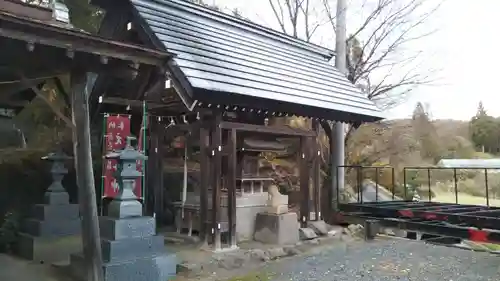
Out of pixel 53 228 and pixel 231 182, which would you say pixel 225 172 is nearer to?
pixel 231 182

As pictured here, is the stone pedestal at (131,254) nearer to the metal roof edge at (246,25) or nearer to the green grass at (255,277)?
the green grass at (255,277)

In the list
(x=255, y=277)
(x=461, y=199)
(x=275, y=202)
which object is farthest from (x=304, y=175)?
(x=461, y=199)

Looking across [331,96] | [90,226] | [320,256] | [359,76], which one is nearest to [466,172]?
[359,76]

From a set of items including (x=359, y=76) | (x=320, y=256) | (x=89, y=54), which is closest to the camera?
(x=89, y=54)

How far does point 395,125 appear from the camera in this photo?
1672 centimetres

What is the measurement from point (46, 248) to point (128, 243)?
2525 mm

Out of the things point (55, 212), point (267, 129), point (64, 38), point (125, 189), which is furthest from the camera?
point (267, 129)

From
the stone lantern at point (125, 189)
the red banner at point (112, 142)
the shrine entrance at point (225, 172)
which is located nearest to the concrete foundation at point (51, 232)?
the red banner at point (112, 142)

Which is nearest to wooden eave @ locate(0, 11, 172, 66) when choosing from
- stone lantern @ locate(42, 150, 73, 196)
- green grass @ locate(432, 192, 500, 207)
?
stone lantern @ locate(42, 150, 73, 196)

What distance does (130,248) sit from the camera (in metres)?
6.09

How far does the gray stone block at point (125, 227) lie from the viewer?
599 cm

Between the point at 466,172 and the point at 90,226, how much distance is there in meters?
16.4

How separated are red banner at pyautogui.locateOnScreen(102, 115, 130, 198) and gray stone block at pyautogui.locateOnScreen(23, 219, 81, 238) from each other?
2.71ft

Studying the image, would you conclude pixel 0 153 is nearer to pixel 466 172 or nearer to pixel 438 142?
pixel 466 172
